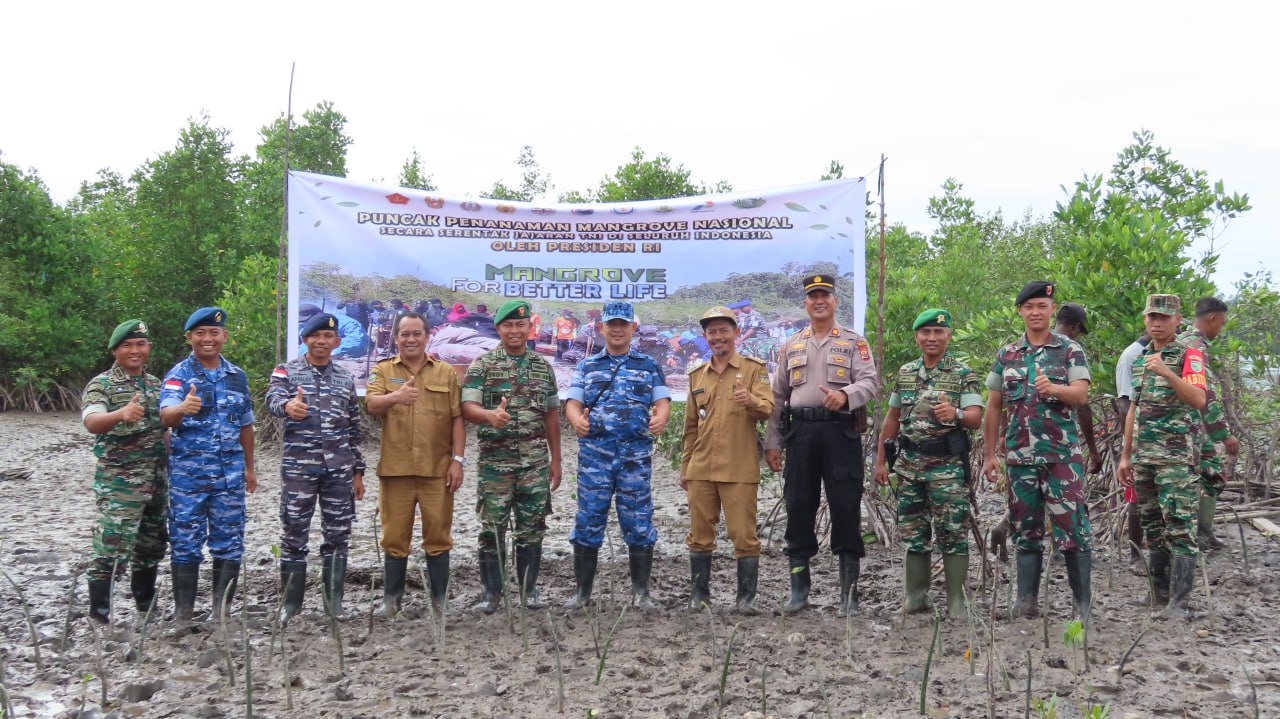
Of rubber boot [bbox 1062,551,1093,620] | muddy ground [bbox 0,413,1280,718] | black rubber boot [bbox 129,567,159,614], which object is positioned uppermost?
rubber boot [bbox 1062,551,1093,620]

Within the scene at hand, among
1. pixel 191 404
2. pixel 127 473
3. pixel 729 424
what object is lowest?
pixel 127 473

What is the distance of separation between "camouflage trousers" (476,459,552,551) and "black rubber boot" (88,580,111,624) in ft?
6.13

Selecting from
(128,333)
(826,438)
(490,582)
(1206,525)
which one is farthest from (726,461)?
(1206,525)

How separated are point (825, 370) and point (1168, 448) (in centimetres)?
173

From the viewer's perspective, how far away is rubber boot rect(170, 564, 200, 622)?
4457 millimetres

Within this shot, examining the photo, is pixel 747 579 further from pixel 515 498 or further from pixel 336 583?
pixel 336 583

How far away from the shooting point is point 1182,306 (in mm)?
5832

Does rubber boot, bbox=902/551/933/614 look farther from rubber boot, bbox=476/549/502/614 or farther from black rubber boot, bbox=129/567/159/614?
black rubber boot, bbox=129/567/159/614

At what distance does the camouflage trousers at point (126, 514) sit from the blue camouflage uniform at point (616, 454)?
7.14ft

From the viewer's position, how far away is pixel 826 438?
4617 mm

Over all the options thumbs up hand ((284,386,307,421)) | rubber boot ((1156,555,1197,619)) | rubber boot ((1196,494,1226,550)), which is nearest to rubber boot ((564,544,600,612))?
thumbs up hand ((284,386,307,421))

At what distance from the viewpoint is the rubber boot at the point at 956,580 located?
4.46m

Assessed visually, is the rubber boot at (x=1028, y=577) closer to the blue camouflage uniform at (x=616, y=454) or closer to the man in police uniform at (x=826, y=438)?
the man in police uniform at (x=826, y=438)

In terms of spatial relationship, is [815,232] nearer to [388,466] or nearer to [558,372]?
[558,372]
